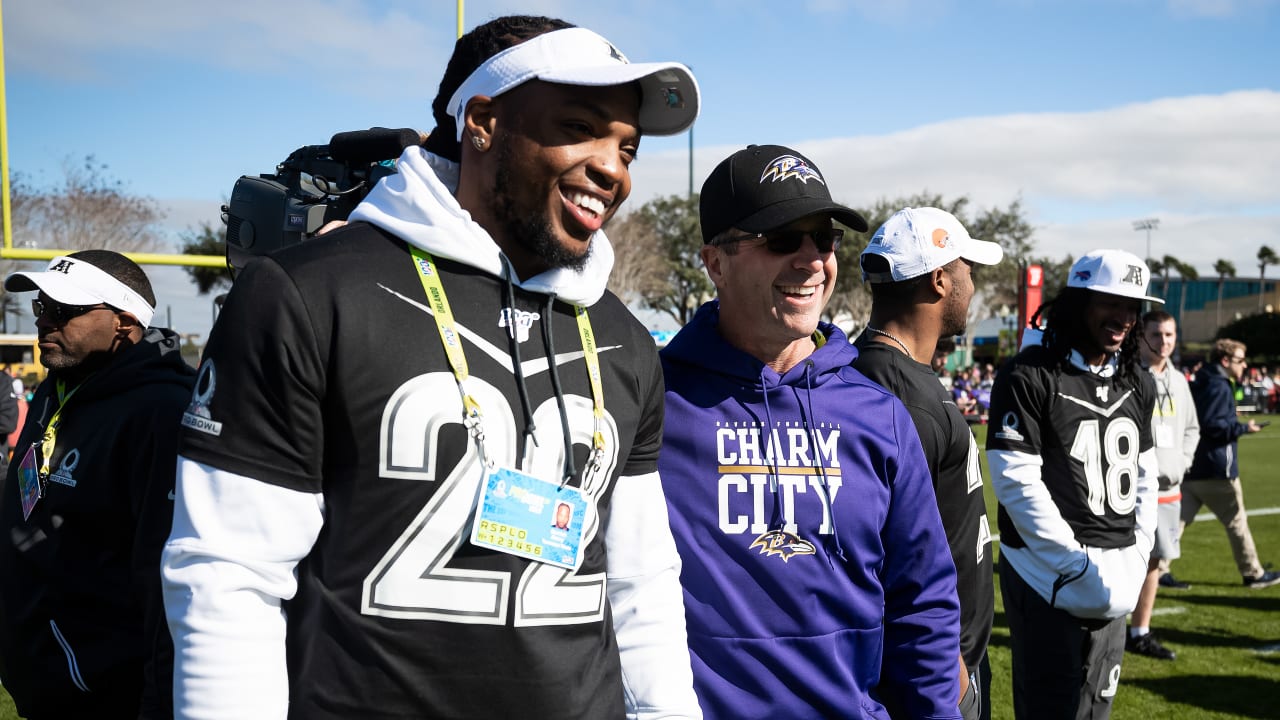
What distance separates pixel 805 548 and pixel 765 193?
0.88 metres

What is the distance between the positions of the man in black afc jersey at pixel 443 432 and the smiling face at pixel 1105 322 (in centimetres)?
305

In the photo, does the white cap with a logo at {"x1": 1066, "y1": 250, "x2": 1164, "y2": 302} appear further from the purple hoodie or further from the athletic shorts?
the athletic shorts

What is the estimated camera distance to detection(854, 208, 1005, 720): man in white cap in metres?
3.03

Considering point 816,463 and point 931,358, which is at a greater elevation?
point 931,358

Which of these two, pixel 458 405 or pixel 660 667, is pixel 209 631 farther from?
pixel 660 667

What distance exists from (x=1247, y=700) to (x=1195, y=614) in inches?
92.3

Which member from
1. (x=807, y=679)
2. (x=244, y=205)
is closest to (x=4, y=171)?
(x=244, y=205)

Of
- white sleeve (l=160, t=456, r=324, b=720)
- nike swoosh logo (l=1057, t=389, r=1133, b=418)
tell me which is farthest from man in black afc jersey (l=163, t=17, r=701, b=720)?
nike swoosh logo (l=1057, t=389, r=1133, b=418)

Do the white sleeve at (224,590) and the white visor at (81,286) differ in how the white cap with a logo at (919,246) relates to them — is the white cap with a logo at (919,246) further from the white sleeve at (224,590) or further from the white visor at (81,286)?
the white visor at (81,286)

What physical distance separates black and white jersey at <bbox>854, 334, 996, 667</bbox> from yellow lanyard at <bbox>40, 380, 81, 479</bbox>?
262 centimetres

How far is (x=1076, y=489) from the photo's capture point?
413 centimetres

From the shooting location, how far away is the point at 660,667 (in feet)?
6.22

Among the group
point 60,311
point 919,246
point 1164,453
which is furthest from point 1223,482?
point 60,311

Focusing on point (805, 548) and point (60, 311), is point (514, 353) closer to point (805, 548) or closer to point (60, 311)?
point (805, 548)
